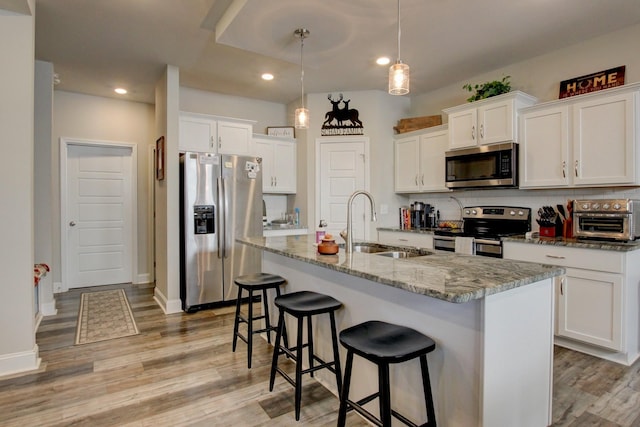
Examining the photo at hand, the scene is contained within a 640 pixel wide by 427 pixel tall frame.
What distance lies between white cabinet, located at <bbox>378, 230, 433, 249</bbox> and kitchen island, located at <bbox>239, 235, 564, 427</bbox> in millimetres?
2042

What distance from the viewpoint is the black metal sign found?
4.73m

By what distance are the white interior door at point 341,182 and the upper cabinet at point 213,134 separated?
102 cm

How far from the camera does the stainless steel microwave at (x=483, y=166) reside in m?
3.47

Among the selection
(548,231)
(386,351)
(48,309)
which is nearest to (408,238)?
(548,231)

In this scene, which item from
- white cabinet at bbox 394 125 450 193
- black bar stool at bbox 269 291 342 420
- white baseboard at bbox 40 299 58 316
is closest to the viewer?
black bar stool at bbox 269 291 342 420

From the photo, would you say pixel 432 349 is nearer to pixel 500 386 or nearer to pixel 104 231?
pixel 500 386

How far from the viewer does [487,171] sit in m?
3.66

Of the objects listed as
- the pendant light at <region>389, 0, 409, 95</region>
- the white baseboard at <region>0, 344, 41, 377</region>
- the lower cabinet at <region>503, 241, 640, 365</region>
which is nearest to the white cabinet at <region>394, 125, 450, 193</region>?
the lower cabinet at <region>503, 241, 640, 365</region>

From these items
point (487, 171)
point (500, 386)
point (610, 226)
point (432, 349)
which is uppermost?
point (487, 171)

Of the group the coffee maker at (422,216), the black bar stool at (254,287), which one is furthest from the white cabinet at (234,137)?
the coffee maker at (422,216)

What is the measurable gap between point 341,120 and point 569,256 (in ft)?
9.82

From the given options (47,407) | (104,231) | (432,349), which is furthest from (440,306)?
(104,231)

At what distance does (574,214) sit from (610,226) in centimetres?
26

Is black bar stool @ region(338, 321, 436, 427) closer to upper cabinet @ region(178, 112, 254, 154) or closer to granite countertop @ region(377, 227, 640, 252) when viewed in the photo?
granite countertop @ region(377, 227, 640, 252)
